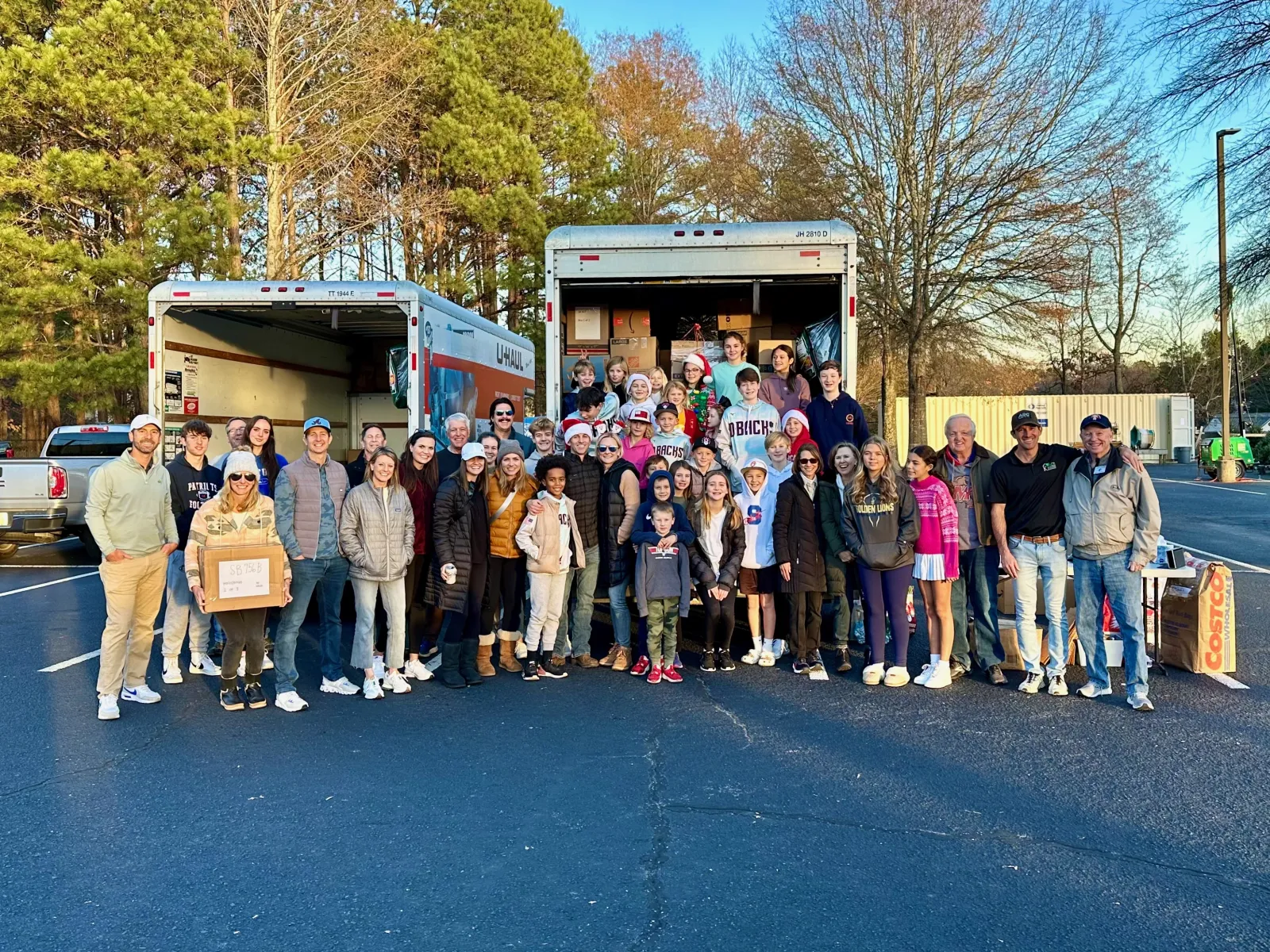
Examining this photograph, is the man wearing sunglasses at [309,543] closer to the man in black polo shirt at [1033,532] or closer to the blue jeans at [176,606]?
the blue jeans at [176,606]

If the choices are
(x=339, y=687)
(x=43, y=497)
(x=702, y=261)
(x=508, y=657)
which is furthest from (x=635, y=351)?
(x=43, y=497)

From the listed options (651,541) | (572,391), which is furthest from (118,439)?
(651,541)

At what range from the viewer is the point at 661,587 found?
643cm

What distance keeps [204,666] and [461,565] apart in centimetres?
212

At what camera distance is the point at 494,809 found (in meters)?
4.24

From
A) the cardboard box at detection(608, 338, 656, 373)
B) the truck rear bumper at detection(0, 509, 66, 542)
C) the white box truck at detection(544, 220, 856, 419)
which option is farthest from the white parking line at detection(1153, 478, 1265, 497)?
the truck rear bumper at detection(0, 509, 66, 542)

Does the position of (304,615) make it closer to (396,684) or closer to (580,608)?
(396,684)

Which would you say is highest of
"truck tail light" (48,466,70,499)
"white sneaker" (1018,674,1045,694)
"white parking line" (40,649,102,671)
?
"truck tail light" (48,466,70,499)

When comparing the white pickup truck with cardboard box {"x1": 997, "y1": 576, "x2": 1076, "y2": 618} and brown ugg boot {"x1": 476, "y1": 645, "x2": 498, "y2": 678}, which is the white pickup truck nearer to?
brown ugg boot {"x1": 476, "y1": 645, "x2": 498, "y2": 678}

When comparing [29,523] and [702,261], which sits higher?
[702,261]

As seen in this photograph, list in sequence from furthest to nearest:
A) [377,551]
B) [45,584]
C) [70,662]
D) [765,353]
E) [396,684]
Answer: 1. [45,584]
2. [765,353]
3. [70,662]
4. [396,684]
5. [377,551]

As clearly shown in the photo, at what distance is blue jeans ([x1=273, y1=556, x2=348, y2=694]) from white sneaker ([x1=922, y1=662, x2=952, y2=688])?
3914mm

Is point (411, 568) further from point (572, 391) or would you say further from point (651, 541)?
point (572, 391)

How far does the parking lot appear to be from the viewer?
3.25 m
